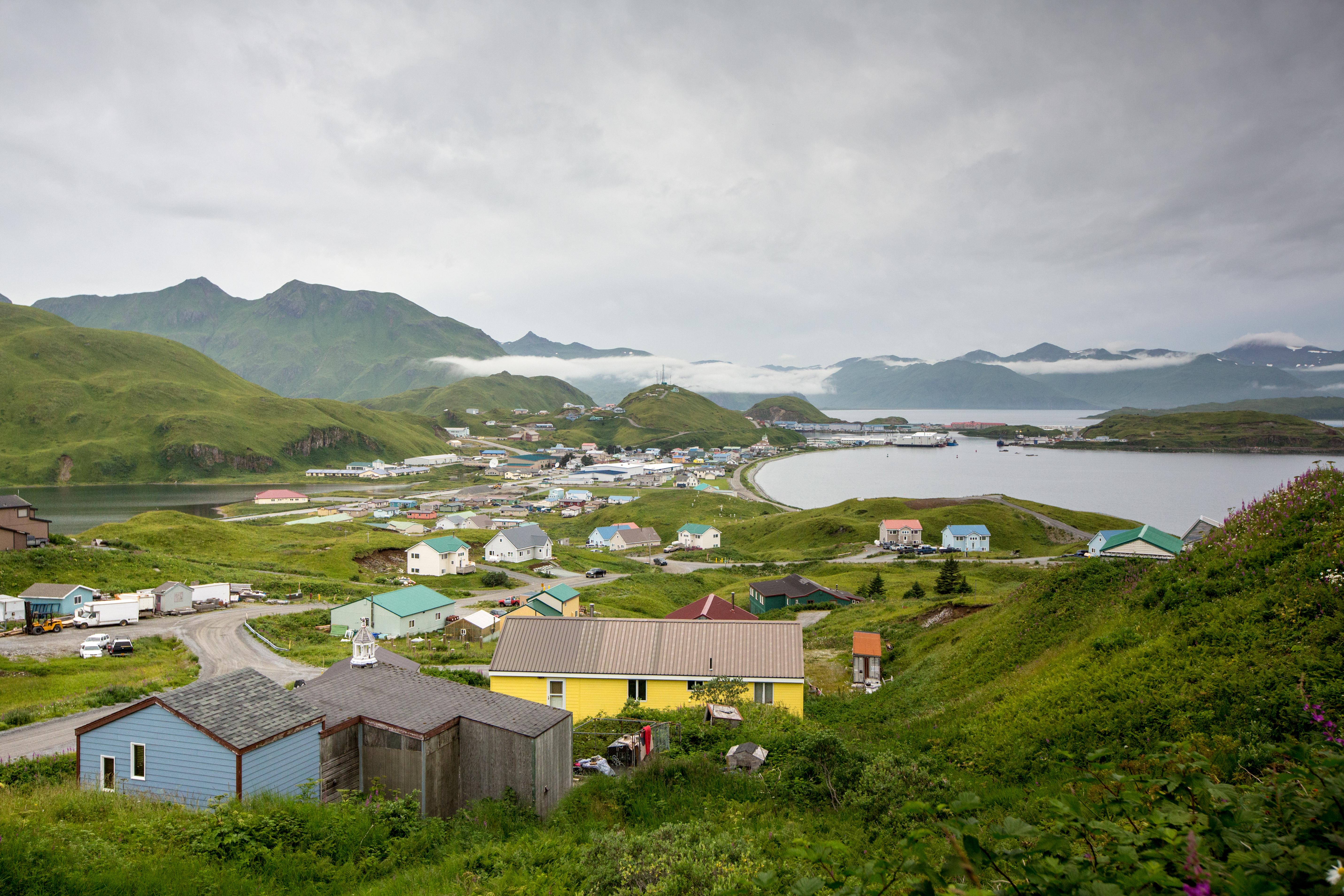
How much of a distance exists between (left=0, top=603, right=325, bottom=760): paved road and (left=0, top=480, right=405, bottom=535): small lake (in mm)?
67904

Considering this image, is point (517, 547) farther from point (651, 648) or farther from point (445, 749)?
point (445, 749)

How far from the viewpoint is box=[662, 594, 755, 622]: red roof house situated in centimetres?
3003

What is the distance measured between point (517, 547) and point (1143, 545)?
58.0 meters

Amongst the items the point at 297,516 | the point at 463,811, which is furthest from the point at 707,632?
the point at 297,516

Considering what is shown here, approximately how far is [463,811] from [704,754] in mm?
4508

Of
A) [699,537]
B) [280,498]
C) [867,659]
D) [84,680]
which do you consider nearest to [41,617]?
[84,680]

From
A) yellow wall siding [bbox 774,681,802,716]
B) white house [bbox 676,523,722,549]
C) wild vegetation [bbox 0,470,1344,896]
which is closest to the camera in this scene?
wild vegetation [bbox 0,470,1344,896]

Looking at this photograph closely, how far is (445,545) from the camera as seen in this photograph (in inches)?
2566

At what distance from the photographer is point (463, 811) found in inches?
424

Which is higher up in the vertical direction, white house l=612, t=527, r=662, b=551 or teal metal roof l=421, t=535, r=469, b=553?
teal metal roof l=421, t=535, r=469, b=553

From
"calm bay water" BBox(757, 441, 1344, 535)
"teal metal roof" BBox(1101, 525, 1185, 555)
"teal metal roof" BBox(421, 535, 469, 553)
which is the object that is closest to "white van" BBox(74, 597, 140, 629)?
"teal metal roof" BBox(421, 535, 469, 553)

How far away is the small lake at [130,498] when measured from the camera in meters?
103

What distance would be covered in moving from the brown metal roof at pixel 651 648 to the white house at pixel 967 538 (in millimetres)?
65085

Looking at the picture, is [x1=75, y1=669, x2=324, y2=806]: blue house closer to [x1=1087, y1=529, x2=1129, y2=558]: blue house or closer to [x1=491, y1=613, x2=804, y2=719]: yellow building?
[x1=491, y1=613, x2=804, y2=719]: yellow building
